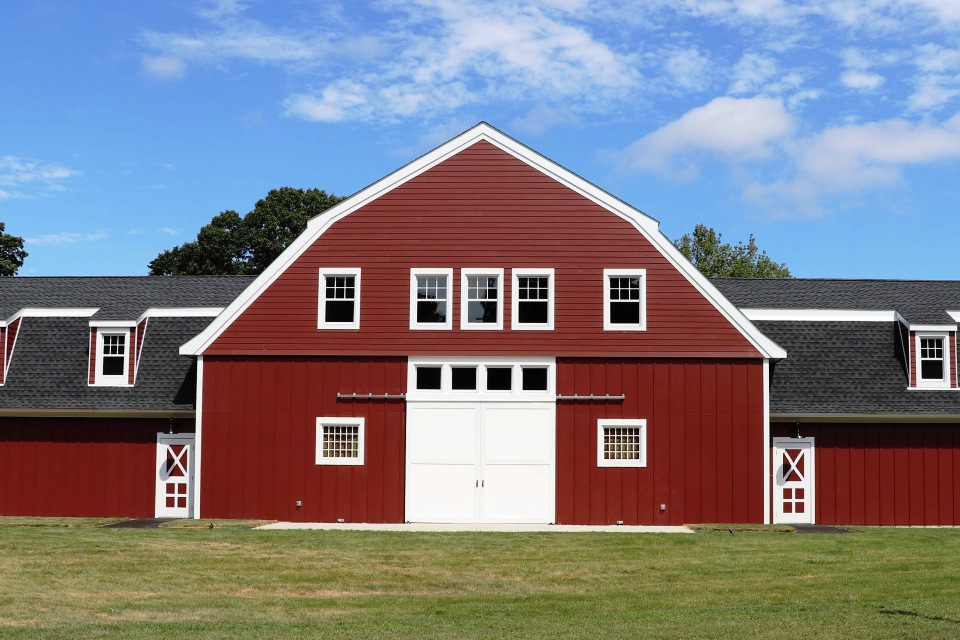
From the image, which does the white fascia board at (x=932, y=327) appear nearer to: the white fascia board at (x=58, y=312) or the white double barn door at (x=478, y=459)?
the white double barn door at (x=478, y=459)

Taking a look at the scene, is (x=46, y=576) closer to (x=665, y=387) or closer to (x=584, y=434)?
(x=584, y=434)

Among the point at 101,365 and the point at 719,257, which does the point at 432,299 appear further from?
the point at 719,257

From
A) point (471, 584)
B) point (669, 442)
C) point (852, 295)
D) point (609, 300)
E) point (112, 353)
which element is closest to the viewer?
point (471, 584)

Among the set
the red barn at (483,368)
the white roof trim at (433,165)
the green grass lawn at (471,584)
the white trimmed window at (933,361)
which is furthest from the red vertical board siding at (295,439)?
Answer: the white trimmed window at (933,361)

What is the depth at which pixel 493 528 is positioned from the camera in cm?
2394

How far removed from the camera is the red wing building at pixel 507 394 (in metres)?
24.9

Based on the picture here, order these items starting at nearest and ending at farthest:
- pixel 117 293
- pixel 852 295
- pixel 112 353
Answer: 1. pixel 112 353
2. pixel 852 295
3. pixel 117 293

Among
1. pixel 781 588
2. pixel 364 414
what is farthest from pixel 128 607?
pixel 364 414

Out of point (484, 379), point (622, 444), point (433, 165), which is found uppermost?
point (433, 165)

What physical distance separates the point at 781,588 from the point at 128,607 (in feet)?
30.0

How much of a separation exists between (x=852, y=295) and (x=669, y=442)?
8.14m

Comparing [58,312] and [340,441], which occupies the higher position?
[58,312]

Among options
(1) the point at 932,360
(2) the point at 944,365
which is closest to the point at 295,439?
(1) the point at 932,360

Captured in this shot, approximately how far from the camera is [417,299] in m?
25.3
